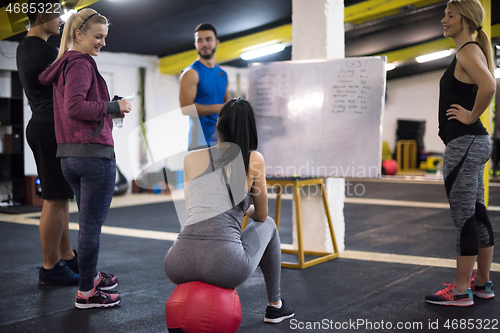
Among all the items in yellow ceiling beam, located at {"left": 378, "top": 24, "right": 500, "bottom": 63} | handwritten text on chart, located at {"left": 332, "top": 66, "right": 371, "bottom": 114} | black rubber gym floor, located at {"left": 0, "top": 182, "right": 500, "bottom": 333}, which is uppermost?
yellow ceiling beam, located at {"left": 378, "top": 24, "right": 500, "bottom": 63}

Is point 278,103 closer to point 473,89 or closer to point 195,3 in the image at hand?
point 473,89

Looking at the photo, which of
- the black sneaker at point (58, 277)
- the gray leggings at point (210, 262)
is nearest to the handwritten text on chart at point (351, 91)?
the gray leggings at point (210, 262)

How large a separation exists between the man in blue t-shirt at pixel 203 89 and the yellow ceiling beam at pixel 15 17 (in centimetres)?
279

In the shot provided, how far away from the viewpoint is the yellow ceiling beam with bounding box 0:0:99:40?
5227mm

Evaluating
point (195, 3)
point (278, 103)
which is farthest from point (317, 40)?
point (195, 3)

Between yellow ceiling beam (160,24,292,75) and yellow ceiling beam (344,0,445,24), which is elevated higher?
yellow ceiling beam (344,0,445,24)

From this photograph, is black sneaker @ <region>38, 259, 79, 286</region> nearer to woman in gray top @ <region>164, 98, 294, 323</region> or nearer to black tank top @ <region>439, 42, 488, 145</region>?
woman in gray top @ <region>164, 98, 294, 323</region>

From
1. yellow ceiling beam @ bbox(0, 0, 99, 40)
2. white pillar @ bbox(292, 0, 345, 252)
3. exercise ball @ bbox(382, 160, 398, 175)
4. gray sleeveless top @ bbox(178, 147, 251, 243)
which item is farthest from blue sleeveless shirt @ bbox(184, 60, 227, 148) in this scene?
exercise ball @ bbox(382, 160, 398, 175)

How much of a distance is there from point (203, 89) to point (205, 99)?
6cm

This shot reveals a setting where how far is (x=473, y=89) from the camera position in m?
2.05

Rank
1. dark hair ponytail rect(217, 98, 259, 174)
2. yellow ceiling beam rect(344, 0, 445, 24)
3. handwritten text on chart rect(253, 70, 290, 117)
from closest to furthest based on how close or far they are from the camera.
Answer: dark hair ponytail rect(217, 98, 259, 174) < handwritten text on chart rect(253, 70, 290, 117) < yellow ceiling beam rect(344, 0, 445, 24)

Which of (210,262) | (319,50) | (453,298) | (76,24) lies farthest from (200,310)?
(319,50)

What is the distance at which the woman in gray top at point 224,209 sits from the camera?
1.60m

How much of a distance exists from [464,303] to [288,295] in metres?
0.82
